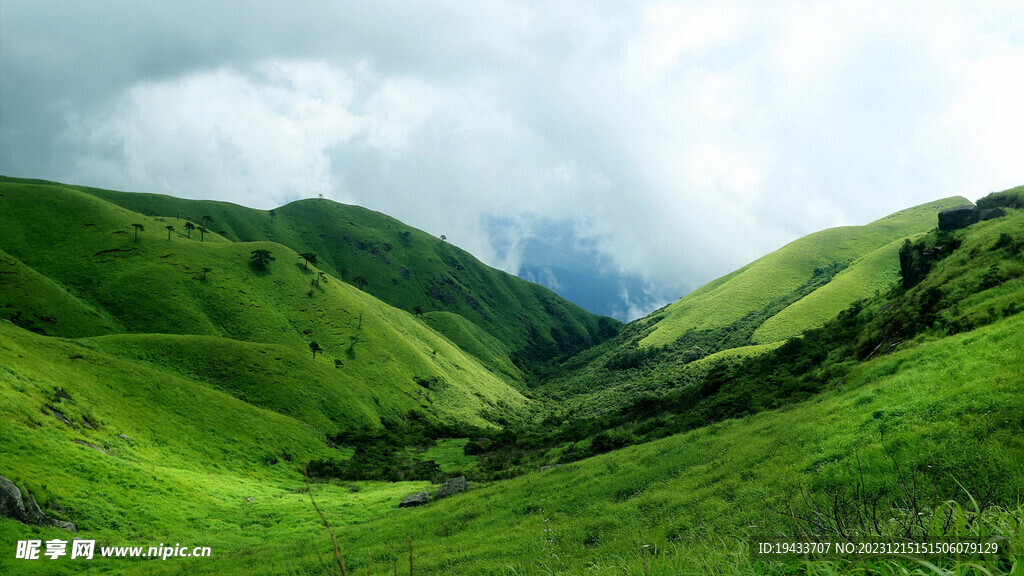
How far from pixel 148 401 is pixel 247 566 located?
1583 inches

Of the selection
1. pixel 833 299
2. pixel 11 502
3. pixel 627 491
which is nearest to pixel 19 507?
pixel 11 502

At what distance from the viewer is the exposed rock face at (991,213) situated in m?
50.7

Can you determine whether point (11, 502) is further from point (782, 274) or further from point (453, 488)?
point (782, 274)

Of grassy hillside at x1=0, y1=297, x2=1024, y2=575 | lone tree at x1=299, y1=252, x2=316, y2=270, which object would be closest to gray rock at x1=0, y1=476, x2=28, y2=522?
grassy hillside at x1=0, y1=297, x2=1024, y2=575

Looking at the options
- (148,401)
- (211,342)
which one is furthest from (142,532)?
(211,342)

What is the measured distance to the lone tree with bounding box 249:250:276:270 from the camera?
12988 cm

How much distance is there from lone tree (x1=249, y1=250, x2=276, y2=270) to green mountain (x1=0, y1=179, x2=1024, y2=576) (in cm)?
1164

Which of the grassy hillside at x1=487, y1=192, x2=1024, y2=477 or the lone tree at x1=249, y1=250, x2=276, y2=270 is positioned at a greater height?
the lone tree at x1=249, y1=250, x2=276, y2=270

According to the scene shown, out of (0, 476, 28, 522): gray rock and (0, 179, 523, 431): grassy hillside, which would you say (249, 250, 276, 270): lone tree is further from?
(0, 476, 28, 522): gray rock

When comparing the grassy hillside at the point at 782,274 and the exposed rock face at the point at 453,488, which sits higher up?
the grassy hillside at the point at 782,274

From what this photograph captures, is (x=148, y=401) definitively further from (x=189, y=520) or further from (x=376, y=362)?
(x=376, y=362)

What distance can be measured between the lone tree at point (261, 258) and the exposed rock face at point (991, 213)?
151329 millimetres

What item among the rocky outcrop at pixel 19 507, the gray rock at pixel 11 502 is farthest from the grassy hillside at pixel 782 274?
the gray rock at pixel 11 502

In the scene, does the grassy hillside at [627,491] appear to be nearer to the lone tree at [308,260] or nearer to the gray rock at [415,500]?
the gray rock at [415,500]
